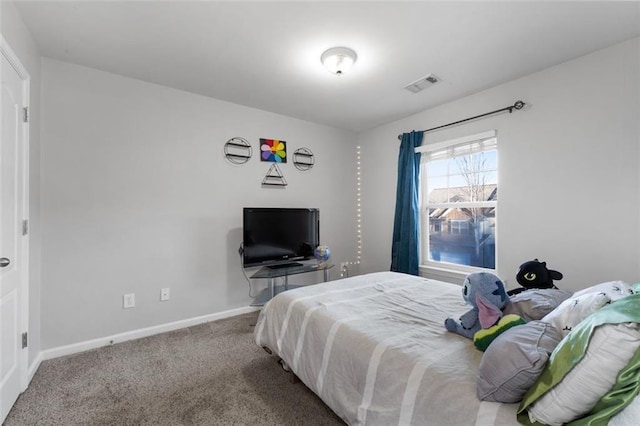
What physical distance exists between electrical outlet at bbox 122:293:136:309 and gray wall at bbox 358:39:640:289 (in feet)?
11.5

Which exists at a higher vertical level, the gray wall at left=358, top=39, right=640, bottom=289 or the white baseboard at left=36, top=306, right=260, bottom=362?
the gray wall at left=358, top=39, right=640, bottom=289

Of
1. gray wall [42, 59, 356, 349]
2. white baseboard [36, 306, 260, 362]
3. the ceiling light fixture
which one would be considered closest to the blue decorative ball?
gray wall [42, 59, 356, 349]

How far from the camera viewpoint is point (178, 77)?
261cm

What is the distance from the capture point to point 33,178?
2078mm

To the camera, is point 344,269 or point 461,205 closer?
point 461,205

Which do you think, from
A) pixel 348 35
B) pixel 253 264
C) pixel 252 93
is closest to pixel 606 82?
pixel 348 35

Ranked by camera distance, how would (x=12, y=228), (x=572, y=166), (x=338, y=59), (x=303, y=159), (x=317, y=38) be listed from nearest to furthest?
(x=12, y=228)
(x=317, y=38)
(x=338, y=59)
(x=572, y=166)
(x=303, y=159)

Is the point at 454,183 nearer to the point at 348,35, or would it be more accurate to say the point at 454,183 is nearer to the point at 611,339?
the point at 348,35

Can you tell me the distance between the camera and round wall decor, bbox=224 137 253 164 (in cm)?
317

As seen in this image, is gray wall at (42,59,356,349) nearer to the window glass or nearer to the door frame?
the door frame

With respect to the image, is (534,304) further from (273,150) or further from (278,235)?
(273,150)

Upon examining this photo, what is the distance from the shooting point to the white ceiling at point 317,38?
177 centimetres

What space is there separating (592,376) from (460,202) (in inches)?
103

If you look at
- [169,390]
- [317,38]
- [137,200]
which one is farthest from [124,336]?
[317,38]
